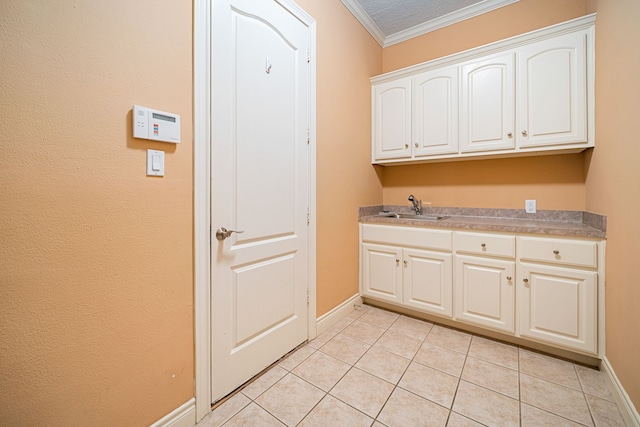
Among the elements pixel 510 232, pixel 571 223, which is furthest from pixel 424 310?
pixel 571 223

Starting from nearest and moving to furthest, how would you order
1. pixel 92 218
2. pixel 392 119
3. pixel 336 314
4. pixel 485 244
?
→ 1. pixel 92 218
2. pixel 485 244
3. pixel 336 314
4. pixel 392 119

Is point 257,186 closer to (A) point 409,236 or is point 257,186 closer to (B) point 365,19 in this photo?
(A) point 409,236

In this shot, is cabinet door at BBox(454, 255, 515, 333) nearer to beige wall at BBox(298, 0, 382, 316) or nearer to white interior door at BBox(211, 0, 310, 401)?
beige wall at BBox(298, 0, 382, 316)

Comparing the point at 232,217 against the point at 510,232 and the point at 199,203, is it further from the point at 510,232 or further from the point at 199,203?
the point at 510,232

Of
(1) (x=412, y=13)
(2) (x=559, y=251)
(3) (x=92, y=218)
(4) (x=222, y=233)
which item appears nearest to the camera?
(3) (x=92, y=218)

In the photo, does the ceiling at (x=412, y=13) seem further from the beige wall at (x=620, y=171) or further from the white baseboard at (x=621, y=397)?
the white baseboard at (x=621, y=397)

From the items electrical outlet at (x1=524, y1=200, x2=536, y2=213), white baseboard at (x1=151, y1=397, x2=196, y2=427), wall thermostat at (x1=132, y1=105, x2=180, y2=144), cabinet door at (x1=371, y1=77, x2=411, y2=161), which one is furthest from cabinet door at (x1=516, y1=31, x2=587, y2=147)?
white baseboard at (x1=151, y1=397, x2=196, y2=427)

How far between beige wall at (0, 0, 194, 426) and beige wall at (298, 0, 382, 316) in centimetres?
108

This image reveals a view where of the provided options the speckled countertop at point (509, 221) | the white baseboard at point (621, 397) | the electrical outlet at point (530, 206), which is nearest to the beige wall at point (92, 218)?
the speckled countertop at point (509, 221)

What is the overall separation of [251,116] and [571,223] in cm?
256

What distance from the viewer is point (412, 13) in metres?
2.50

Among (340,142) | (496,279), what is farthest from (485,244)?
(340,142)

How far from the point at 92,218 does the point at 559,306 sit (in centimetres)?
259

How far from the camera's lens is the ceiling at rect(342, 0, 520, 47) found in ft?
7.74
